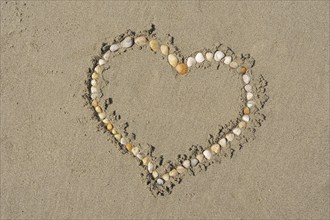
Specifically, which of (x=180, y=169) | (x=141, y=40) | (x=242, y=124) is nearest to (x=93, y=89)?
(x=141, y=40)

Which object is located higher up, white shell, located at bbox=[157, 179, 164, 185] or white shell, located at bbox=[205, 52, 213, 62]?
white shell, located at bbox=[205, 52, 213, 62]

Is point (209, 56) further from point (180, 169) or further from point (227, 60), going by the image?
point (180, 169)

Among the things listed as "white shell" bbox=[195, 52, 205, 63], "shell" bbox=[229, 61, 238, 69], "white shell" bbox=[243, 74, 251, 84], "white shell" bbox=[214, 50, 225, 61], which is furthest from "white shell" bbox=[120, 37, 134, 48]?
"white shell" bbox=[243, 74, 251, 84]

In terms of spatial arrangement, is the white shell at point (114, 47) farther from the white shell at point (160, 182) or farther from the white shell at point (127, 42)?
the white shell at point (160, 182)

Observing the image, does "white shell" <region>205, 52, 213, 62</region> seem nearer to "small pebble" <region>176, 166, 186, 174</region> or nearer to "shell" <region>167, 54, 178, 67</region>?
"shell" <region>167, 54, 178, 67</region>

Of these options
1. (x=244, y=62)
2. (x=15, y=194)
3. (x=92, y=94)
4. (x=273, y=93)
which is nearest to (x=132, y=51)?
(x=92, y=94)

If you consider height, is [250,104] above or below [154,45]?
below
